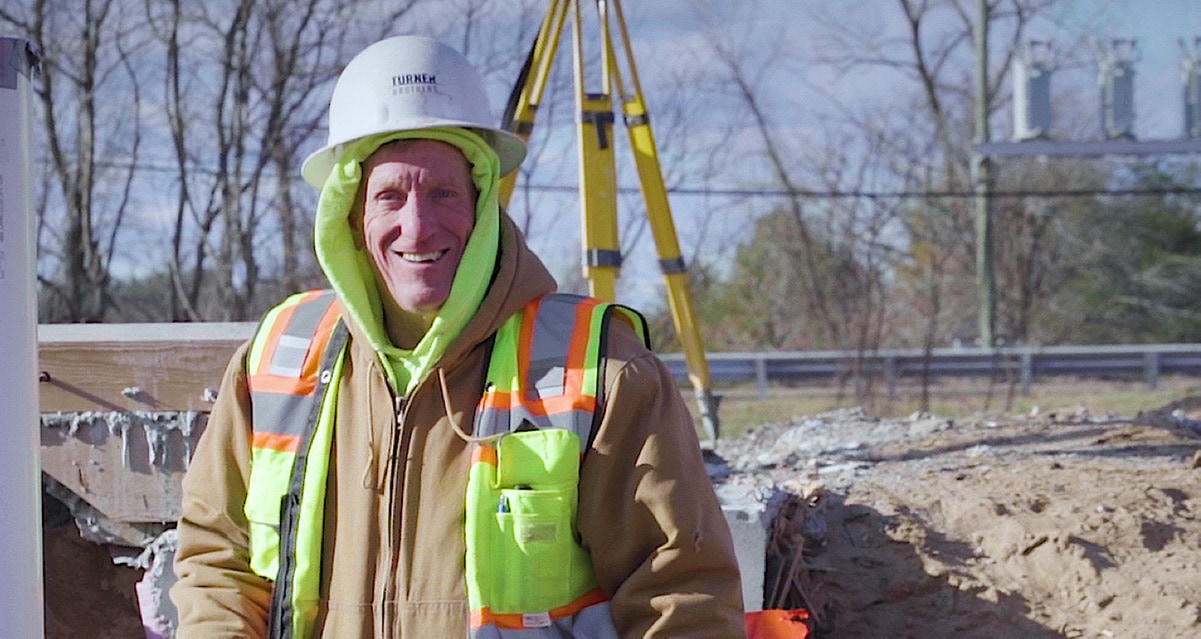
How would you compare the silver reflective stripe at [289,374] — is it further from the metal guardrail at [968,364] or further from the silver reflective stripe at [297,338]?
the metal guardrail at [968,364]

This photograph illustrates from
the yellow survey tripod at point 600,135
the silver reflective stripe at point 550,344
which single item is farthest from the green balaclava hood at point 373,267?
the yellow survey tripod at point 600,135

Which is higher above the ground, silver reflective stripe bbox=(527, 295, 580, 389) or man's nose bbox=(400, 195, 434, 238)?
man's nose bbox=(400, 195, 434, 238)

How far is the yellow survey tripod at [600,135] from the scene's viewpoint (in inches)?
240

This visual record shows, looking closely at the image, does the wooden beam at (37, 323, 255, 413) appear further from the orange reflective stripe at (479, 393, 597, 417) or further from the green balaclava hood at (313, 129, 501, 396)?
the orange reflective stripe at (479, 393, 597, 417)

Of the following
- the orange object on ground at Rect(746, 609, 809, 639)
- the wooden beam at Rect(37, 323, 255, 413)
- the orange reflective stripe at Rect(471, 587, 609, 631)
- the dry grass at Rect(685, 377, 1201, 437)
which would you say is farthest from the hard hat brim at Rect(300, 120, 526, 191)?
the dry grass at Rect(685, 377, 1201, 437)

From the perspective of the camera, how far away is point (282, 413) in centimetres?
235

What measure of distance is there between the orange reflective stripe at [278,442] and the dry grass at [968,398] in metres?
11.3

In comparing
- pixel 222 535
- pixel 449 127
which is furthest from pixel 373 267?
pixel 222 535

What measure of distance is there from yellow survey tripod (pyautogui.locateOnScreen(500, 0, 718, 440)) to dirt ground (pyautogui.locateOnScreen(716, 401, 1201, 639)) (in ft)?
4.65

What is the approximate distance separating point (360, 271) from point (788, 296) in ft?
59.5

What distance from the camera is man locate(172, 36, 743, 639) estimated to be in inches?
85.7

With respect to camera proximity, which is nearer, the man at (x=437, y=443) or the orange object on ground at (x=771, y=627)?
the man at (x=437, y=443)

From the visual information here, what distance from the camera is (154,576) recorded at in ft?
13.6

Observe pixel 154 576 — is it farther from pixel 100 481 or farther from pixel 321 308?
pixel 321 308
